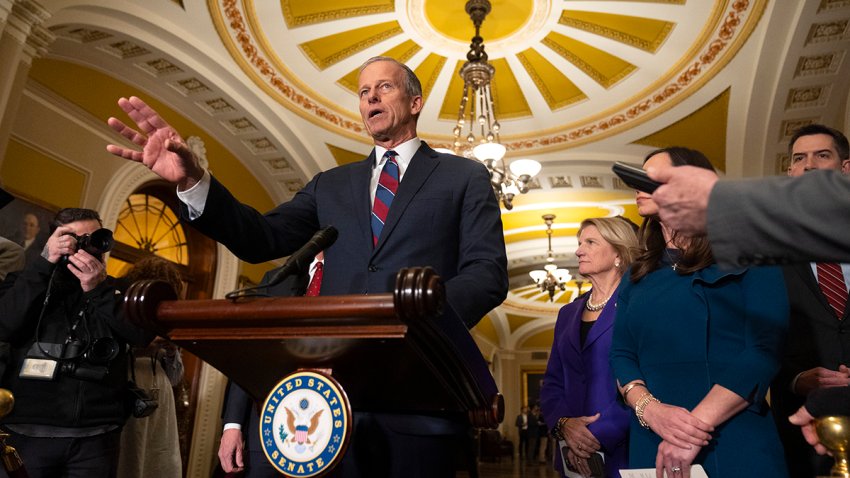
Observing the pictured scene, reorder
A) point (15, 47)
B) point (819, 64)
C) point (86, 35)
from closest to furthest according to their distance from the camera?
point (15, 47) → point (86, 35) → point (819, 64)

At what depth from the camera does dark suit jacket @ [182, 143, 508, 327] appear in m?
1.03

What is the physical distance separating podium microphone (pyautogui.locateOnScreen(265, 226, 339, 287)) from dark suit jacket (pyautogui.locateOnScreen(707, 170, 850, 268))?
1.88 ft

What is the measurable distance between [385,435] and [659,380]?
0.74 meters

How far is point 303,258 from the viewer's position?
0.91 metres

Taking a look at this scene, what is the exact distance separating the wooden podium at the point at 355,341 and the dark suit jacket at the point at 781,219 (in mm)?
372

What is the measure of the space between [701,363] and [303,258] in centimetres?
89

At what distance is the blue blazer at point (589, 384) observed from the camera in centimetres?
174

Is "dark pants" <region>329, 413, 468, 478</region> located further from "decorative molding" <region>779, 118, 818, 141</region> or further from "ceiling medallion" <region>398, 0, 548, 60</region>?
"decorative molding" <region>779, 118, 818, 141</region>

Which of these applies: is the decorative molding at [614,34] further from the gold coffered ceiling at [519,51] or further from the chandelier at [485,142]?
the chandelier at [485,142]

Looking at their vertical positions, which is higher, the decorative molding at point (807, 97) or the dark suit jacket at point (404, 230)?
the decorative molding at point (807, 97)

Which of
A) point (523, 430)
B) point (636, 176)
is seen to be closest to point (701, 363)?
point (636, 176)

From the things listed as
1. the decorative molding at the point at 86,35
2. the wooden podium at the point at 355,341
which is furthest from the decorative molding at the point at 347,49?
the wooden podium at the point at 355,341

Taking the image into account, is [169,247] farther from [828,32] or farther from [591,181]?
[828,32]

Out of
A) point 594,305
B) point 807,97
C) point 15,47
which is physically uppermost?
point 807,97
